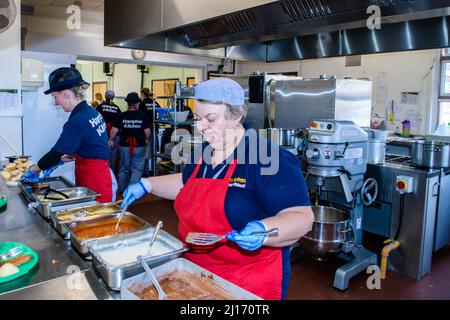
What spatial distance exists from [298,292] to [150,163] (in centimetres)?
484

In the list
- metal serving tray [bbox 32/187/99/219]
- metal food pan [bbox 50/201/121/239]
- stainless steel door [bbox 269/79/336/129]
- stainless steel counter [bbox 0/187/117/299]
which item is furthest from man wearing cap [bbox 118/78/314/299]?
stainless steel door [bbox 269/79/336/129]

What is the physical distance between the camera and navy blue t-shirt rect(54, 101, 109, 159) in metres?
2.57

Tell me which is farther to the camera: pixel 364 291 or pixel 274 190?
pixel 364 291

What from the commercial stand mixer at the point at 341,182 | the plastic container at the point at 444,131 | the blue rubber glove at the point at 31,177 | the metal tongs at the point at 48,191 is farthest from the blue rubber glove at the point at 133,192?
the plastic container at the point at 444,131

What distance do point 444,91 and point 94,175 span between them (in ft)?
18.2

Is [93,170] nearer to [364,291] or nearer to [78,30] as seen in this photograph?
[364,291]

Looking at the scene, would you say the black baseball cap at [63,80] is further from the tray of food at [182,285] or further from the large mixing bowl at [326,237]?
the large mixing bowl at [326,237]

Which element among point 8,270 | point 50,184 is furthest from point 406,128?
point 8,270

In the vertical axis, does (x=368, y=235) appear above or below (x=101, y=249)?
below

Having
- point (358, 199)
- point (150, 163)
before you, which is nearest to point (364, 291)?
point (358, 199)

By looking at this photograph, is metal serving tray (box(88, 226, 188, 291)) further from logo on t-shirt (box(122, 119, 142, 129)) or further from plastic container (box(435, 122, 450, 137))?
logo on t-shirt (box(122, 119, 142, 129))

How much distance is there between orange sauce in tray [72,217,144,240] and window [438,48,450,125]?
5.78 metres

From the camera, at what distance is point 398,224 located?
3.34 m

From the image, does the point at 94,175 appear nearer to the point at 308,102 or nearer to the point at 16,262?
the point at 16,262
